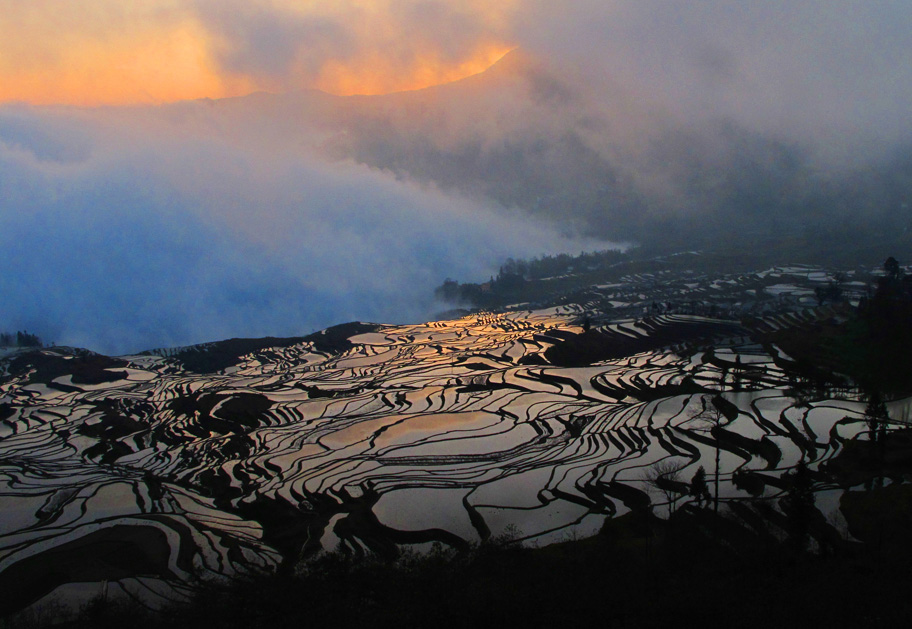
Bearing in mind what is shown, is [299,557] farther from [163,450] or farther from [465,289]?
[465,289]

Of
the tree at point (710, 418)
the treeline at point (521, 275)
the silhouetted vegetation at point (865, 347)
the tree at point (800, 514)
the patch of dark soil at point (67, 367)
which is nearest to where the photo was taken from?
the tree at point (800, 514)

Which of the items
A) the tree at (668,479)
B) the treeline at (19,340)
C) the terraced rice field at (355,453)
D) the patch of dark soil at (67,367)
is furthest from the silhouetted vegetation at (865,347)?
the treeline at (19,340)

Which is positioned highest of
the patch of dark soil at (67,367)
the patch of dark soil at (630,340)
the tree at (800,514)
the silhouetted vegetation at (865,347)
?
the patch of dark soil at (67,367)

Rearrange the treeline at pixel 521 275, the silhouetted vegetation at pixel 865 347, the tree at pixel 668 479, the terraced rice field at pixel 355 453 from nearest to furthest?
the terraced rice field at pixel 355 453 → the tree at pixel 668 479 → the silhouetted vegetation at pixel 865 347 → the treeline at pixel 521 275

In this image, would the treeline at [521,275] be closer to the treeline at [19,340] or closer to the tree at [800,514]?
the treeline at [19,340]

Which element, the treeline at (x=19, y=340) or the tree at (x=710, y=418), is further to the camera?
the treeline at (x=19, y=340)

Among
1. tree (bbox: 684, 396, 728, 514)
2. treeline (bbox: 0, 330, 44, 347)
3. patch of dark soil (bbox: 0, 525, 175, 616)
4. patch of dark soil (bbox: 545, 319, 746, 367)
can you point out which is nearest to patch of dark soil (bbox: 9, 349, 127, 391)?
treeline (bbox: 0, 330, 44, 347)
